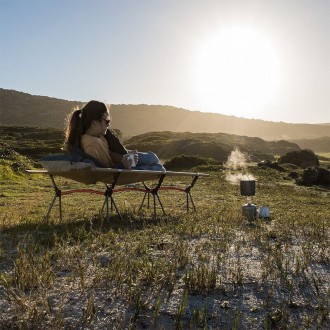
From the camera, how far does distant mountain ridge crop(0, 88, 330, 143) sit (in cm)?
11306

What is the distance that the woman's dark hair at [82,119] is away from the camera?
652 cm

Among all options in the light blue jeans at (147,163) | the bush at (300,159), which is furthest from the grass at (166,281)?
the bush at (300,159)

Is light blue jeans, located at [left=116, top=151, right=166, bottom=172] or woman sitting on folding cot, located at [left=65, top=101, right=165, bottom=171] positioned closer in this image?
woman sitting on folding cot, located at [left=65, top=101, right=165, bottom=171]

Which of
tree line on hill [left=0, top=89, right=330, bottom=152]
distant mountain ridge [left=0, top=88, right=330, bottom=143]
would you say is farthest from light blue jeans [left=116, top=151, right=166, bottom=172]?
distant mountain ridge [left=0, top=88, right=330, bottom=143]

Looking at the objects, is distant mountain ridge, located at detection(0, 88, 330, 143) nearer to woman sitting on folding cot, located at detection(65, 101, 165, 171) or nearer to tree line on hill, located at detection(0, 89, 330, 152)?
tree line on hill, located at detection(0, 89, 330, 152)

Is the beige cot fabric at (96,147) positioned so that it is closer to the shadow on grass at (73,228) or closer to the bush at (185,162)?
the shadow on grass at (73,228)

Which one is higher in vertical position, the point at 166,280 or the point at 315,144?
the point at 166,280

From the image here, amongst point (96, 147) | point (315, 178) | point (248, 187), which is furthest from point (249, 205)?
point (315, 178)

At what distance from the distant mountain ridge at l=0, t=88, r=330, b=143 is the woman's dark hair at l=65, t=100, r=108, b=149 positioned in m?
103

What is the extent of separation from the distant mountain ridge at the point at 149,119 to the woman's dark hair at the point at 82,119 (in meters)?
103

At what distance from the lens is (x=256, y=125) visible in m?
152

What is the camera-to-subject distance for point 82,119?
21.6 feet

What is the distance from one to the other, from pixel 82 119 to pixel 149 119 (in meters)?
132

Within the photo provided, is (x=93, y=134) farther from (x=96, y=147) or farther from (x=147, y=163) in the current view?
(x=147, y=163)
